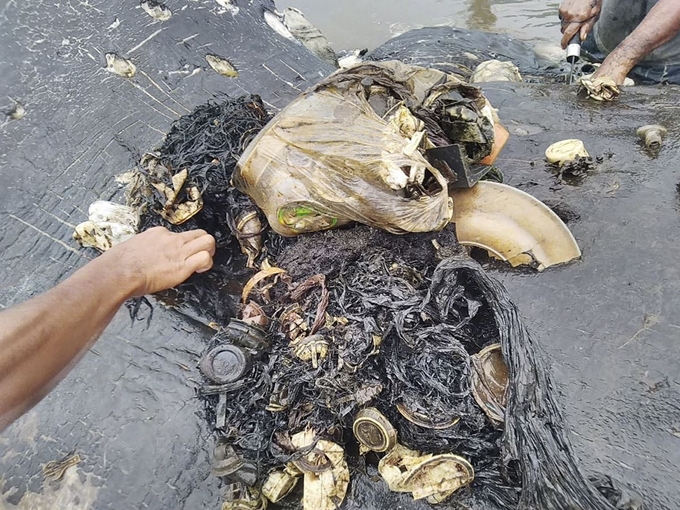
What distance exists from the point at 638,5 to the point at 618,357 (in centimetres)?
380

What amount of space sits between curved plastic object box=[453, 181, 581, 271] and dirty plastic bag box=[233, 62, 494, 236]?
0.19 m

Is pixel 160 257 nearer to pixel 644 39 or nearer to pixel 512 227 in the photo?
pixel 512 227

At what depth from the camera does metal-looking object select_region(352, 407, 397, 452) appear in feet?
5.72

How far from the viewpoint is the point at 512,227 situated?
2152 mm

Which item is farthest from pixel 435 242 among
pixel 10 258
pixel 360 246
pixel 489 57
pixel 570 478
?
pixel 489 57

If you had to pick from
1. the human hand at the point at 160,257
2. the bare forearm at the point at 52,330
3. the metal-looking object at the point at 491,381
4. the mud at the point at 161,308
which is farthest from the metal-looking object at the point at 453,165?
the bare forearm at the point at 52,330

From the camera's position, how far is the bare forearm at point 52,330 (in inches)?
60.1

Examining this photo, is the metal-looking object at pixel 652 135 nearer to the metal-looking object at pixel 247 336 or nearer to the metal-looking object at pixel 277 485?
the metal-looking object at pixel 247 336

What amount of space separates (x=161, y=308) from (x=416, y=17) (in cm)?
650

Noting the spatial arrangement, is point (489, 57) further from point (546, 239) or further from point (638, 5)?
point (546, 239)

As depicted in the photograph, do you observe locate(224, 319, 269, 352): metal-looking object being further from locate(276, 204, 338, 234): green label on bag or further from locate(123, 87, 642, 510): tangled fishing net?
locate(276, 204, 338, 234): green label on bag

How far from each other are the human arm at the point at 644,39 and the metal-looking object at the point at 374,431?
2.84m

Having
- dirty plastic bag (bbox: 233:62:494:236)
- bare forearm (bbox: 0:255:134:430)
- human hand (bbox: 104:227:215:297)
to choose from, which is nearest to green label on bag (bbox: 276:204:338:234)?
dirty plastic bag (bbox: 233:62:494:236)

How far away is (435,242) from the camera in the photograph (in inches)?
84.0
